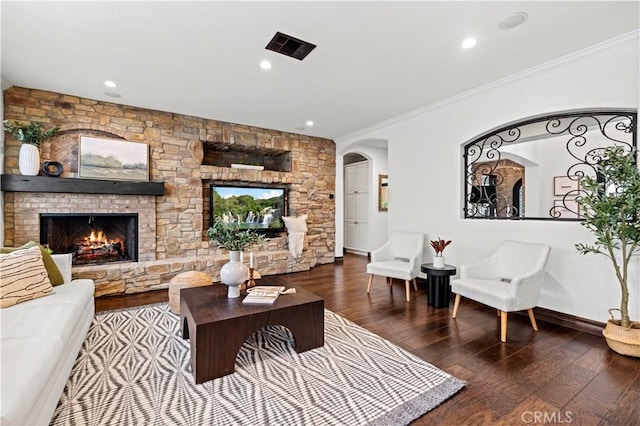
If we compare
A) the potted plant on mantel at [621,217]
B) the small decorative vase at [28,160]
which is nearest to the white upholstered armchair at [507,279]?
the potted plant on mantel at [621,217]

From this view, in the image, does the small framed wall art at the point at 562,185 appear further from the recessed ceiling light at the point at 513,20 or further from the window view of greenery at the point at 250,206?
A: the window view of greenery at the point at 250,206

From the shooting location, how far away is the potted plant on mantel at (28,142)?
3498 mm

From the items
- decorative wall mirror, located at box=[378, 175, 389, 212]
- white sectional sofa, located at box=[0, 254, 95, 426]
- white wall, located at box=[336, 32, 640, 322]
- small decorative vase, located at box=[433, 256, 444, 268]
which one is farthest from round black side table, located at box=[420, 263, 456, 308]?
decorative wall mirror, located at box=[378, 175, 389, 212]

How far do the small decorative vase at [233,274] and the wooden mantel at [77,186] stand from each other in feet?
8.48

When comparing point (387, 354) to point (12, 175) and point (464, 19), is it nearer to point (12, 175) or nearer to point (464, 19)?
point (464, 19)

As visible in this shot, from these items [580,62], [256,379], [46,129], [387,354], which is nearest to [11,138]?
[46,129]

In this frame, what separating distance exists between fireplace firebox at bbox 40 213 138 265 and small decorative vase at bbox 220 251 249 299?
8.91ft

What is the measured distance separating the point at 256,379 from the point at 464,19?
10.1 ft

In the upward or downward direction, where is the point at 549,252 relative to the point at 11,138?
downward

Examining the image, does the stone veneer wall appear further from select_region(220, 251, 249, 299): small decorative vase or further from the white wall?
select_region(220, 251, 249, 299): small decorative vase

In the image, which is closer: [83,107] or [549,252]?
[549,252]

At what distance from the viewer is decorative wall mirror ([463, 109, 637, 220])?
3.57 meters

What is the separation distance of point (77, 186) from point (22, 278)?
204 cm

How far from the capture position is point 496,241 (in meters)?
3.46
